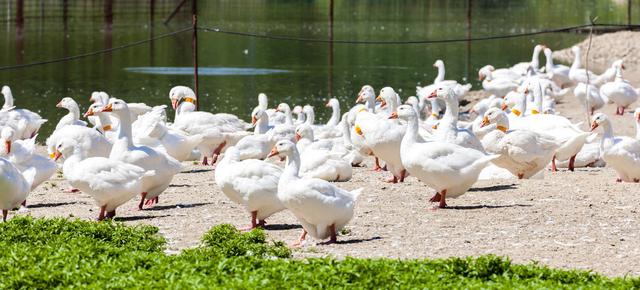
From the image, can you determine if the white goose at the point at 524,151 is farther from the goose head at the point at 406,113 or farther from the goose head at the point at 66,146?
the goose head at the point at 66,146

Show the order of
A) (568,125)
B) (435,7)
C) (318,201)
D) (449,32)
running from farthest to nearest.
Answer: (435,7)
(449,32)
(568,125)
(318,201)

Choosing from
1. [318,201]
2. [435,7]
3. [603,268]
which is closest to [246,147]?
[318,201]

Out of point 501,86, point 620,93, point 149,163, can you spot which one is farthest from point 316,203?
point 501,86

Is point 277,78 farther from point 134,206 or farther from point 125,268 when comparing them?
point 125,268

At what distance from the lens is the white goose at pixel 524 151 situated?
15531 mm

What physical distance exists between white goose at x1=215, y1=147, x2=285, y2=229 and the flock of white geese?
13 mm

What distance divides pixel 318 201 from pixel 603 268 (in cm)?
265

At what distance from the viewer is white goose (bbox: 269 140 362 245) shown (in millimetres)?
11141

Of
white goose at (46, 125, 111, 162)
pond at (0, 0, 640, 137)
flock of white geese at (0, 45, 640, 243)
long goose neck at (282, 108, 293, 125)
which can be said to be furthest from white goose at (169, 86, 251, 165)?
pond at (0, 0, 640, 137)

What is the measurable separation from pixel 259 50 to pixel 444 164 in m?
34.3

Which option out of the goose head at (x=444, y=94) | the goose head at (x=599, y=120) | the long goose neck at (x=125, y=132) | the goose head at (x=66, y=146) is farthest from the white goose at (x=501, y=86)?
the goose head at (x=66, y=146)

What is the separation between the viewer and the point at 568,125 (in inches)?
681

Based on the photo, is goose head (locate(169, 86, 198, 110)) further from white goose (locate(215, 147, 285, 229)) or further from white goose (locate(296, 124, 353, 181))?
white goose (locate(215, 147, 285, 229))

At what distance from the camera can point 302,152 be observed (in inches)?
665
